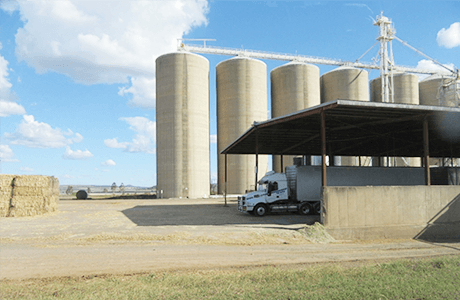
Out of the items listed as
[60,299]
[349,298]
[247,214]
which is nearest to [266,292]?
[349,298]

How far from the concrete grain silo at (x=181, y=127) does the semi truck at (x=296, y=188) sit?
85.4 feet

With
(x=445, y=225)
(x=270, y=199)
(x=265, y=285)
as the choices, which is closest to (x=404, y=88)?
(x=270, y=199)

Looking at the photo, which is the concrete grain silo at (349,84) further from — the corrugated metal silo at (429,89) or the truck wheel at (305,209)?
the truck wheel at (305,209)

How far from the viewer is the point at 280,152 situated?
37.6 metres

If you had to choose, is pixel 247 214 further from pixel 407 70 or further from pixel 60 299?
pixel 407 70

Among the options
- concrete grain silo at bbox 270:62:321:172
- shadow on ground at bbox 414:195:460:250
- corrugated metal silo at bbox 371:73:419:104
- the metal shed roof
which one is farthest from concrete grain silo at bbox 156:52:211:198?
corrugated metal silo at bbox 371:73:419:104

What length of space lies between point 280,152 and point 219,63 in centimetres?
2602

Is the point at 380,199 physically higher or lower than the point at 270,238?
higher

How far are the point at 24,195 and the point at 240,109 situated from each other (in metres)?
35.3

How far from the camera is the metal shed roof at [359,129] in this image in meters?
18.7

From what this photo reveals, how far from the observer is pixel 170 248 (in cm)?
1344

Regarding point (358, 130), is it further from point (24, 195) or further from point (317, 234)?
point (24, 195)

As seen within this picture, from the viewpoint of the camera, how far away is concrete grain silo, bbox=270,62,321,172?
57.3 metres

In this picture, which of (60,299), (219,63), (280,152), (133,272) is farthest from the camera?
(219,63)
